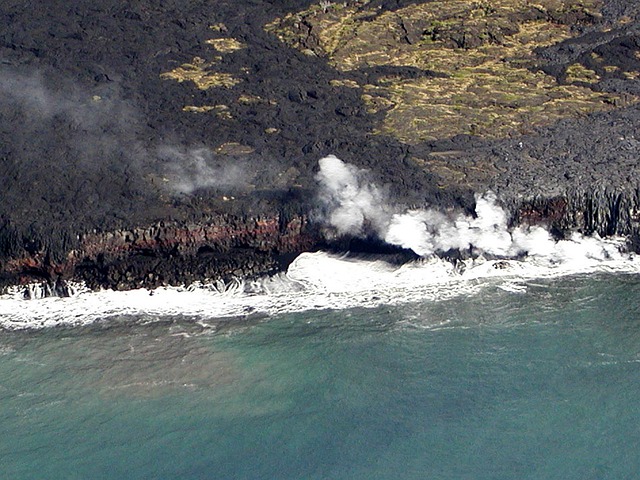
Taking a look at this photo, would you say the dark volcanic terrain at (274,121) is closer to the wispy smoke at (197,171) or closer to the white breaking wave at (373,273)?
the wispy smoke at (197,171)

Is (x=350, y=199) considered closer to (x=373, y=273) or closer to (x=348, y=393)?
(x=373, y=273)

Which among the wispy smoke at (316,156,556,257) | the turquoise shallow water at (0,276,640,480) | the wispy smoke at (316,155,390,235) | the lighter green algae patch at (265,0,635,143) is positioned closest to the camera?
the turquoise shallow water at (0,276,640,480)

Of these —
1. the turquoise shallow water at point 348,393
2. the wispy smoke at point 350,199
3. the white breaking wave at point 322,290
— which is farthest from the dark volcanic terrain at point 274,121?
the turquoise shallow water at point 348,393

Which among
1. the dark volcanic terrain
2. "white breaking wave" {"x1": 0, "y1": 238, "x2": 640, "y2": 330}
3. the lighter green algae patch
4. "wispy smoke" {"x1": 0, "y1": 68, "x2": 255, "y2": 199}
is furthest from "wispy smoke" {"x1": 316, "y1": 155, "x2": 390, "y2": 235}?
the lighter green algae patch

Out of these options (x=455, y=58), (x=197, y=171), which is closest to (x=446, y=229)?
(x=197, y=171)

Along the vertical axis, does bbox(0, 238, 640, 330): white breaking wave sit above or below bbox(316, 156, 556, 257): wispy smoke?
below

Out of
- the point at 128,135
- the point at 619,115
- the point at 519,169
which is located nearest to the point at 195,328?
the point at 128,135

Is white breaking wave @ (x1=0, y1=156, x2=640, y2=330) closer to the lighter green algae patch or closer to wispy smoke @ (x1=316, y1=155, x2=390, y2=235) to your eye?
wispy smoke @ (x1=316, y1=155, x2=390, y2=235)
